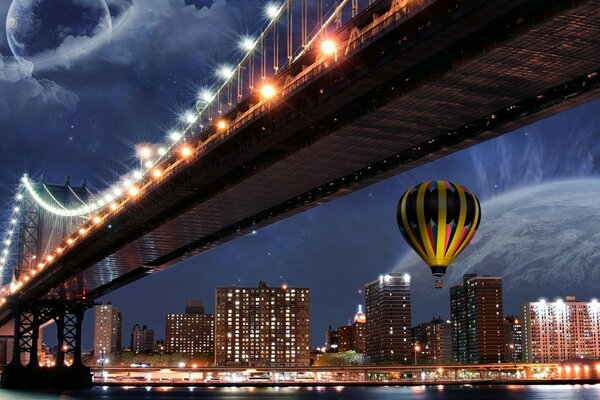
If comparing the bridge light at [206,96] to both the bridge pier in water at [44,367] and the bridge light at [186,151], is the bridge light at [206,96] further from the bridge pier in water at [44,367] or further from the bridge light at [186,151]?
the bridge pier in water at [44,367]

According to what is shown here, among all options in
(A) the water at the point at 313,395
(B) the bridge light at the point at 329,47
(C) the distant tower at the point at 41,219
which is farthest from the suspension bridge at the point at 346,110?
(C) the distant tower at the point at 41,219

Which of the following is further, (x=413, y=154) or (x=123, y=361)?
(x=123, y=361)

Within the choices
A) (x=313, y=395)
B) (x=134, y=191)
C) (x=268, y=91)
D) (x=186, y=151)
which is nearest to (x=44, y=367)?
(x=313, y=395)

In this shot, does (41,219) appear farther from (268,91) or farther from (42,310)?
(268,91)

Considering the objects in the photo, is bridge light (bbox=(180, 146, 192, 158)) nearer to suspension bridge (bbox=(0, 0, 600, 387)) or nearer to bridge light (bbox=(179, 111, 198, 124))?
suspension bridge (bbox=(0, 0, 600, 387))

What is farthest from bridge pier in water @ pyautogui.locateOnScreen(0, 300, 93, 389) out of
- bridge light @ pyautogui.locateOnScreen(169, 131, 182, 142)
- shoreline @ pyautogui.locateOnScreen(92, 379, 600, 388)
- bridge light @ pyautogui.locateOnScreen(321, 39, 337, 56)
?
bridge light @ pyautogui.locateOnScreen(321, 39, 337, 56)

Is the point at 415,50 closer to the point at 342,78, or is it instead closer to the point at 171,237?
the point at 342,78

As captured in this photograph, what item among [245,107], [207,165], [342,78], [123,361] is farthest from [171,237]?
[123,361]
